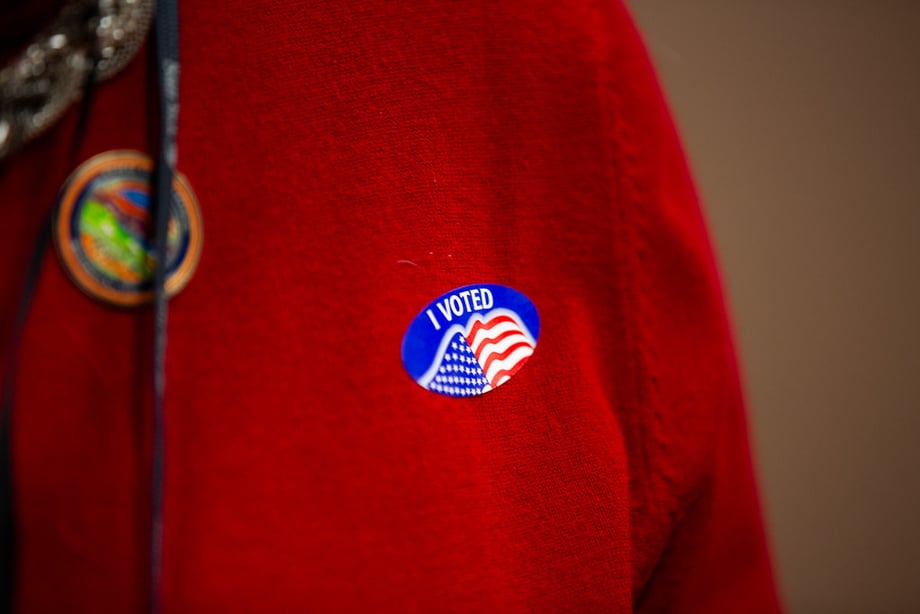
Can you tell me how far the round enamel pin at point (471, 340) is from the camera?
292mm

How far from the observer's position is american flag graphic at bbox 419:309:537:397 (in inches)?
11.6

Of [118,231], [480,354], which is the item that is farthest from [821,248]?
[118,231]

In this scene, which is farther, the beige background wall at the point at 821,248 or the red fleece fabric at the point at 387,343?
the beige background wall at the point at 821,248

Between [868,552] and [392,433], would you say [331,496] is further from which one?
[868,552]

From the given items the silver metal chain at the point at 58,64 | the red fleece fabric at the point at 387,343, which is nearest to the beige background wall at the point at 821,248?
the red fleece fabric at the point at 387,343

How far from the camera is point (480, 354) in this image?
0.30 metres

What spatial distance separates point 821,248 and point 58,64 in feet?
2.70

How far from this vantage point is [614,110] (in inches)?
13.0

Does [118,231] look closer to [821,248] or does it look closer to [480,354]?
[480,354]

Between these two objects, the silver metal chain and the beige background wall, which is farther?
the beige background wall

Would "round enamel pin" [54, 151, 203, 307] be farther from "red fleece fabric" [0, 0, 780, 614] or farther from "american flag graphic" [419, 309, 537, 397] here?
"american flag graphic" [419, 309, 537, 397]

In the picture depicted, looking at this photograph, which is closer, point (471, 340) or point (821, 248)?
point (471, 340)

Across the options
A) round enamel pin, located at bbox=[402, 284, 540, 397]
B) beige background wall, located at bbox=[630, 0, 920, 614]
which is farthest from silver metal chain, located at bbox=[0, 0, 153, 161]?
beige background wall, located at bbox=[630, 0, 920, 614]

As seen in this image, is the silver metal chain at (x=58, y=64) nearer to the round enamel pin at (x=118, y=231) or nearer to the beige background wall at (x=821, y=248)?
the round enamel pin at (x=118, y=231)
